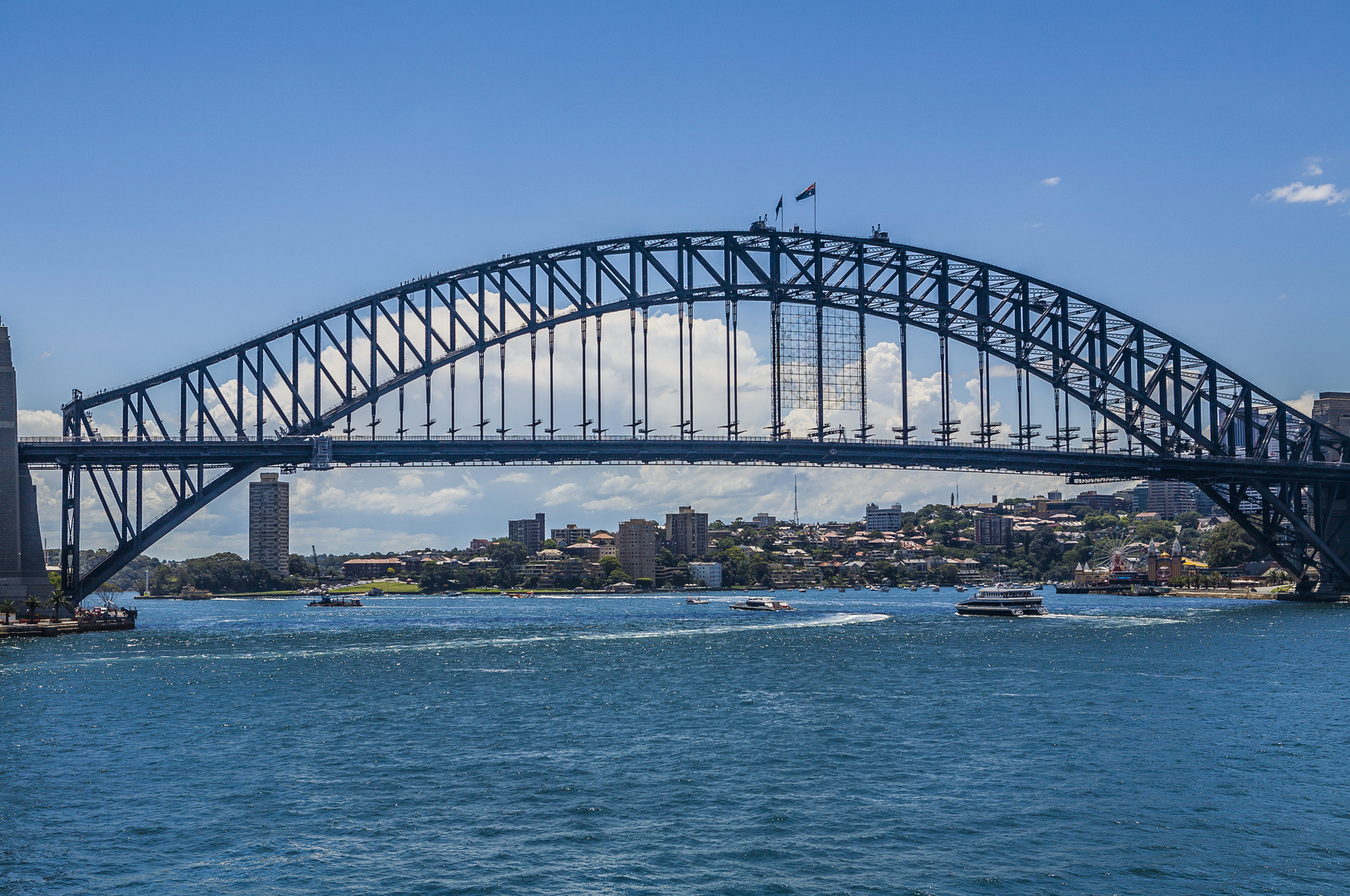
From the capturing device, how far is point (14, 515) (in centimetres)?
8156

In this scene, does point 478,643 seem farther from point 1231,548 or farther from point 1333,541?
point 1231,548

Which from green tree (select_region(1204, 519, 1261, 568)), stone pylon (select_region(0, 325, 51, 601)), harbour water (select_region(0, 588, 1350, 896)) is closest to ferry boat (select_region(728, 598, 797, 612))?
harbour water (select_region(0, 588, 1350, 896))

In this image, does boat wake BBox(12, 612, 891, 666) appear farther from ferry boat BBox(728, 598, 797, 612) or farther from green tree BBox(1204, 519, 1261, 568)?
green tree BBox(1204, 519, 1261, 568)

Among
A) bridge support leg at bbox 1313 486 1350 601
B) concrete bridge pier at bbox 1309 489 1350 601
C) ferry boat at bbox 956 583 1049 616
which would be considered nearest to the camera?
ferry boat at bbox 956 583 1049 616

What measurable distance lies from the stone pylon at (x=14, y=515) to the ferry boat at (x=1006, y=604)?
78.2 m

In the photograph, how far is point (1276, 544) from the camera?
123m

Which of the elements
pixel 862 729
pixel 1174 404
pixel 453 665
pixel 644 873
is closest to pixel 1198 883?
pixel 644 873

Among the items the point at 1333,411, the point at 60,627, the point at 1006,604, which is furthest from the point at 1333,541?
the point at 60,627

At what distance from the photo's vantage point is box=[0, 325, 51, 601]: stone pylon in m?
81.1

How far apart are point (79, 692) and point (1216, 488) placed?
366ft

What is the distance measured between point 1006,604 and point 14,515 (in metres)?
82.5

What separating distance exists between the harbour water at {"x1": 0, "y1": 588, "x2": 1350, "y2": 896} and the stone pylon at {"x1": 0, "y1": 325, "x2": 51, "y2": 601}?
17.0 meters

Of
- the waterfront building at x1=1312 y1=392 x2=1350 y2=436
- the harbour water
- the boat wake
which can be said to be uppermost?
the waterfront building at x1=1312 y1=392 x2=1350 y2=436

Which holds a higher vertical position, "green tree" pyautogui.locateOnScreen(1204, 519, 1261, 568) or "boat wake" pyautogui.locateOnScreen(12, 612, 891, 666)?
"green tree" pyautogui.locateOnScreen(1204, 519, 1261, 568)
